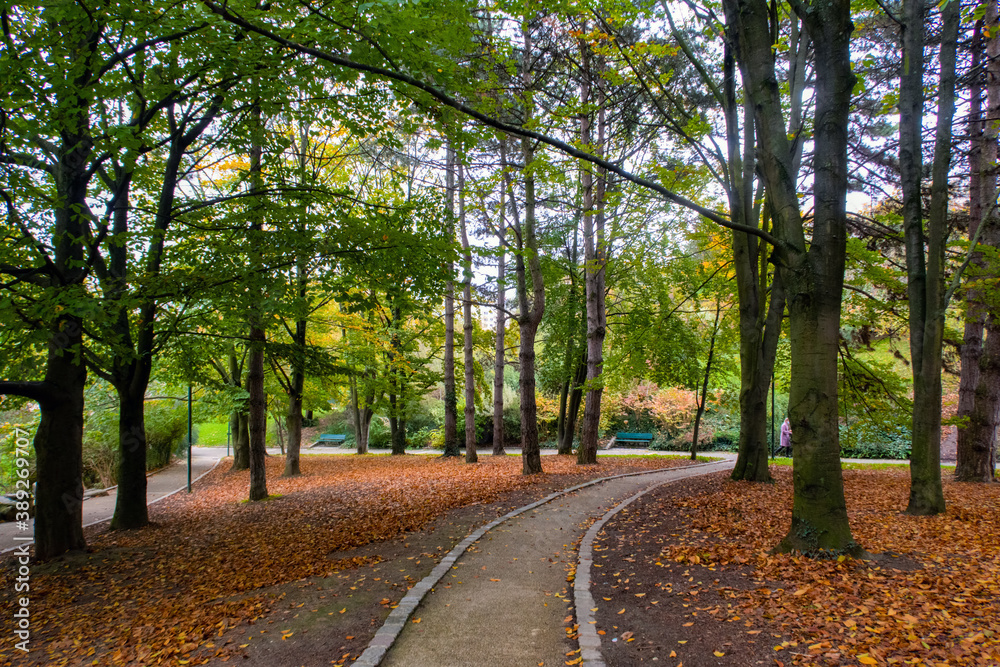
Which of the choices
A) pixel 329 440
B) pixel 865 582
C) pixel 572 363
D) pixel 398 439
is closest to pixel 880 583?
pixel 865 582

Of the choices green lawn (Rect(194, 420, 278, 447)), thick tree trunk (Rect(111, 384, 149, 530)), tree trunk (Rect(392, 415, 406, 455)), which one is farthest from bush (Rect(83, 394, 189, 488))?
green lawn (Rect(194, 420, 278, 447))

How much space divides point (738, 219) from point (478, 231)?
9.97 m

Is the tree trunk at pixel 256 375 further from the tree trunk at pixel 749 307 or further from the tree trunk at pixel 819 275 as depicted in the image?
the tree trunk at pixel 749 307

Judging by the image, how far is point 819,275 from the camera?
4.82 meters

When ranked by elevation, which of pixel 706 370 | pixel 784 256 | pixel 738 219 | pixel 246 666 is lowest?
pixel 246 666

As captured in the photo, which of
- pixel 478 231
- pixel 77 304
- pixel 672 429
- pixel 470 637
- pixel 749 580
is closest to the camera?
pixel 470 637

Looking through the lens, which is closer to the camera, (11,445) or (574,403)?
(11,445)

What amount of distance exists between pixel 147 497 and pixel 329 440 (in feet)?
67.3

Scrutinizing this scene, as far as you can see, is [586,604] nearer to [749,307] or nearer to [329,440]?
[749,307]

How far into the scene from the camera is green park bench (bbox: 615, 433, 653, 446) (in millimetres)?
29266

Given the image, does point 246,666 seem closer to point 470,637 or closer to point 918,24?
point 470,637

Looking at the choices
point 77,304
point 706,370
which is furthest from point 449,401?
point 77,304

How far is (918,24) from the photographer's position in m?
6.87

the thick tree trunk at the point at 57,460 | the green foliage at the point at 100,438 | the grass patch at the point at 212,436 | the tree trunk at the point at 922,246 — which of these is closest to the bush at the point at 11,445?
the green foliage at the point at 100,438
